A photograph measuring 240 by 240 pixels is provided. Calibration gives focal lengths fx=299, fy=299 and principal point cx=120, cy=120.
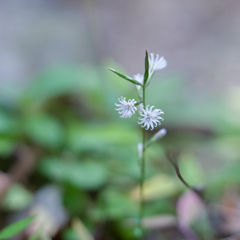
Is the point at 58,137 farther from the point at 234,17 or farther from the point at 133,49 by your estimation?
the point at 234,17

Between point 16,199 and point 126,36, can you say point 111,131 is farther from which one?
point 126,36

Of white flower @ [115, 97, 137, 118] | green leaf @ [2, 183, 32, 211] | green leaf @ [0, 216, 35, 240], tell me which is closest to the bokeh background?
green leaf @ [2, 183, 32, 211]

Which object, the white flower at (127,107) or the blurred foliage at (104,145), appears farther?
the blurred foliage at (104,145)

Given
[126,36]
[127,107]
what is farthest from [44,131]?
[126,36]

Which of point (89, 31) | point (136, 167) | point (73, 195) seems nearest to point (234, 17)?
point (89, 31)

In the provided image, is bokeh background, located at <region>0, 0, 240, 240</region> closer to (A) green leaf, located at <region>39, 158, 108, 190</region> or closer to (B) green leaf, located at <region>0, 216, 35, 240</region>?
(A) green leaf, located at <region>39, 158, 108, 190</region>

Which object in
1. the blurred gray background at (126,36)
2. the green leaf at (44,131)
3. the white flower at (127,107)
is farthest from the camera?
the blurred gray background at (126,36)

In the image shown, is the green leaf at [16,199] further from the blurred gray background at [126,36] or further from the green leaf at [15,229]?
the blurred gray background at [126,36]

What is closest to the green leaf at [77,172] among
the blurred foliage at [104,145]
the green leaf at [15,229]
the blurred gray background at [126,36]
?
the blurred foliage at [104,145]
